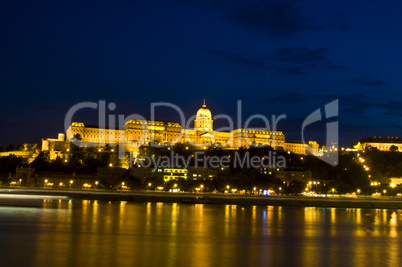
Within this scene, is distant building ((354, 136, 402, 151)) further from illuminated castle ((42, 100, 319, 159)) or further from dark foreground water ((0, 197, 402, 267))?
dark foreground water ((0, 197, 402, 267))

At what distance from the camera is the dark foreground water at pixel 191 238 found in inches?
672

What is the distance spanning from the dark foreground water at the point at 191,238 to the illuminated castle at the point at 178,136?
5379 centimetres

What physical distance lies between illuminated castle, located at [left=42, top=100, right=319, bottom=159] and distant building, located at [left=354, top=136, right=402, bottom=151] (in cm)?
933

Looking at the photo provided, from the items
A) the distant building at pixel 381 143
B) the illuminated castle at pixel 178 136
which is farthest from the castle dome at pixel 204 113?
the distant building at pixel 381 143

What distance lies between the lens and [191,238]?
22016 mm

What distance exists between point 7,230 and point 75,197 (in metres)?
24.4

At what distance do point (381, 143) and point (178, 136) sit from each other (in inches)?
1459

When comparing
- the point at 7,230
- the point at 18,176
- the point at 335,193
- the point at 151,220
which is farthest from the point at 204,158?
the point at 7,230

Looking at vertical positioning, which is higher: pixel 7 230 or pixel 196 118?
pixel 196 118

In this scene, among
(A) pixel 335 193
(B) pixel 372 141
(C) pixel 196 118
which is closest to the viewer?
(A) pixel 335 193

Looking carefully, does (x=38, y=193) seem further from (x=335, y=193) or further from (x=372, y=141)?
(x=372, y=141)

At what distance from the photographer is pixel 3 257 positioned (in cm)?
1680

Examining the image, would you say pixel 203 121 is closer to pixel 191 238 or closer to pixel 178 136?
pixel 178 136

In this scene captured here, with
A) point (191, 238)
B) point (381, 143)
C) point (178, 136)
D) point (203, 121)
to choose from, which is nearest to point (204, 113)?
point (203, 121)
